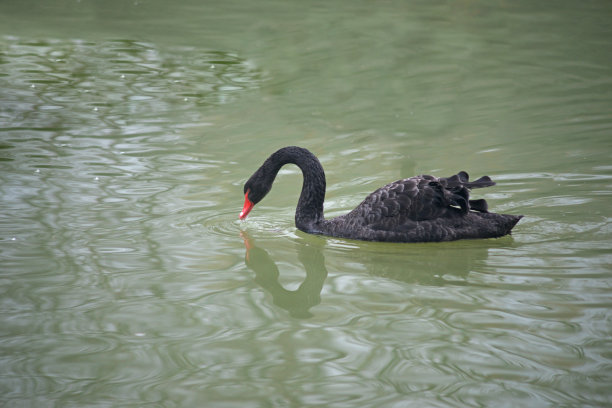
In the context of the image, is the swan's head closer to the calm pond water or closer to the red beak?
the red beak

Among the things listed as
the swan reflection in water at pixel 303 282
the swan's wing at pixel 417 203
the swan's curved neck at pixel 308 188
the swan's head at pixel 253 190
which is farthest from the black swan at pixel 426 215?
the swan's head at pixel 253 190

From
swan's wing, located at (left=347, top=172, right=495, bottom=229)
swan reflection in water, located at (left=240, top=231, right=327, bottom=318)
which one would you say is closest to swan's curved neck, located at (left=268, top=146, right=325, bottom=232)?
swan reflection in water, located at (left=240, top=231, right=327, bottom=318)

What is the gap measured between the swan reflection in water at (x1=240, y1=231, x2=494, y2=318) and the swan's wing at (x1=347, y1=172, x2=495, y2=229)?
19cm

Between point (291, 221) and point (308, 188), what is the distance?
0.40 meters

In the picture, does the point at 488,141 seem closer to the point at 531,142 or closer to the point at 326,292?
the point at 531,142

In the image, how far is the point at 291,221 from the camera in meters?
5.68

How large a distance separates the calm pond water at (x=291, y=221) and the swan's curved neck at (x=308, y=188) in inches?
6.4

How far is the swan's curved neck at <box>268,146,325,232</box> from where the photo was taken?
5309 mm

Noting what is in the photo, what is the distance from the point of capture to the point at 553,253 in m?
4.60

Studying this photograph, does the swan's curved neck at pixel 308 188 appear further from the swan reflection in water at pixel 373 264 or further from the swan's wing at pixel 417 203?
the swan's wing at pixel 417 203

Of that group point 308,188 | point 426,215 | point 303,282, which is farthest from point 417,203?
point 303,282

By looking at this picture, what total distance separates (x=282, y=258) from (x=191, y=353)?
60.7 inches

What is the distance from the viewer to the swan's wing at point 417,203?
495cm

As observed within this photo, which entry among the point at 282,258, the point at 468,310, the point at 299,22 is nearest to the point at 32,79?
the point at 299,22
